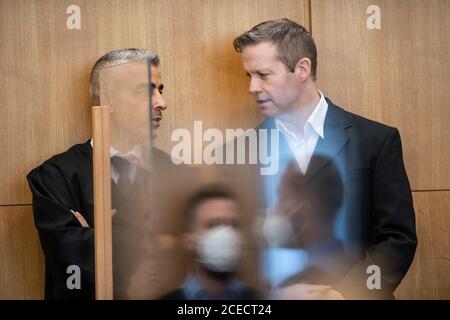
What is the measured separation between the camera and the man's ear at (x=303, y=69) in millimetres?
1515

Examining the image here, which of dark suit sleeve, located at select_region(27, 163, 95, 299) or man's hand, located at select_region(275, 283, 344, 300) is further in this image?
dark suit sleeve, located at select_region(27, 163, 95, 299)

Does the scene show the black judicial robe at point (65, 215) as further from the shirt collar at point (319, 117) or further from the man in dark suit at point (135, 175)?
the shirt collar at point (319, 117)

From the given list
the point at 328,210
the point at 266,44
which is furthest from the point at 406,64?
the point at 328,210

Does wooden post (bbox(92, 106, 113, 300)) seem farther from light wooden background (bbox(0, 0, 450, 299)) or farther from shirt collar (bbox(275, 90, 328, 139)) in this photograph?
light wooden background (bbox(0, 0, 450, 299))

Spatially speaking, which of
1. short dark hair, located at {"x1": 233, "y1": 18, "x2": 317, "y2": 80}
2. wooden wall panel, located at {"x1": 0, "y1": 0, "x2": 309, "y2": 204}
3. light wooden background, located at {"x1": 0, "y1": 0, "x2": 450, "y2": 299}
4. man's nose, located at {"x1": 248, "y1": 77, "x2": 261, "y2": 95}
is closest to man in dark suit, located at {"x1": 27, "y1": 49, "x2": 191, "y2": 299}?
man's nose, located at {"x1": 248, "y1": 77, "x2": 261, "y2": 95}

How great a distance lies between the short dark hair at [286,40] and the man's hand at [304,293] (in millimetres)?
458

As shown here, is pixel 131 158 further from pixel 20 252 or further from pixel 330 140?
pixel 20 252

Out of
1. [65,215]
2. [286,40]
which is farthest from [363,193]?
[65,215]

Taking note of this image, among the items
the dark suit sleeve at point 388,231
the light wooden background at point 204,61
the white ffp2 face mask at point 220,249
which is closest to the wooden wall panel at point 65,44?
the light wooden background at point 204,61

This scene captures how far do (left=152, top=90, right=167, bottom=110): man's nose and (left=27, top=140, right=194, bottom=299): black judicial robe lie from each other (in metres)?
0.46

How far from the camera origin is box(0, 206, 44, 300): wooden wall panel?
2.12 metres

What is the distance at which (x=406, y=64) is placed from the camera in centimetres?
187

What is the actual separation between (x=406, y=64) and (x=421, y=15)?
8.6 inches
